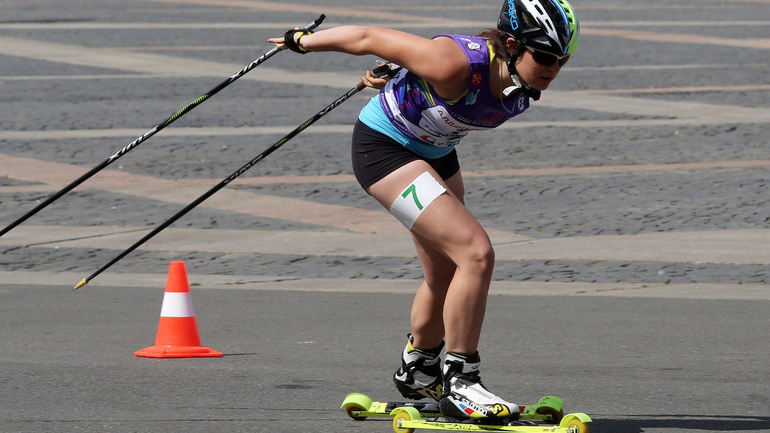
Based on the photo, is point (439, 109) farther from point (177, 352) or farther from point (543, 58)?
point (177, 352)

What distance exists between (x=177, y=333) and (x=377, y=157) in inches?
74.1

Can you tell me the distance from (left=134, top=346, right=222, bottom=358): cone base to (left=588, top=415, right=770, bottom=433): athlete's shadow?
83.4 inches

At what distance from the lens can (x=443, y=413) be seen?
5125 millimetres

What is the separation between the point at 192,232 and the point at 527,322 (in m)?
3.66

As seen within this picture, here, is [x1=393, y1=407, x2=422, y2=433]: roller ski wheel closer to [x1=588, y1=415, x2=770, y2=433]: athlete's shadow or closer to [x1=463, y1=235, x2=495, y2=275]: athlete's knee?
[x1=463, y1=235, x2=495, y2=275]: athlete's knee

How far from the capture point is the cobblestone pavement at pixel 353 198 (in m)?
7.56

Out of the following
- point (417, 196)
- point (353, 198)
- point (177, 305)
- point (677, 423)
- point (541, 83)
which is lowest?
point (677, 423)

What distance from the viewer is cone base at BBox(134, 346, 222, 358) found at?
21.8 ft

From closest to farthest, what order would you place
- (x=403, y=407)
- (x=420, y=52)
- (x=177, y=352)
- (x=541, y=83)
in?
(x=420, y=52) → (x=541, y=83) → (x=403, y=407) → (x=177, y=352)

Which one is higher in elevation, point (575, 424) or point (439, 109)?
point (439, 109)

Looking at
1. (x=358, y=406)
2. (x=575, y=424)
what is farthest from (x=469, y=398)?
(x=358, y=406)

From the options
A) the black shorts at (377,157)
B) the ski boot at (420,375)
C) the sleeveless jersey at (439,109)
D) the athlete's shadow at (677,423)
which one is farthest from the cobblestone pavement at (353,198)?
the sleeveless jersey at (439,109)

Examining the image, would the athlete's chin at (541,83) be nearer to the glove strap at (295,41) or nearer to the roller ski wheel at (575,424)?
the glove strap at (295,41)

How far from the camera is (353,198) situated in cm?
1145
